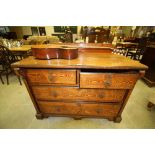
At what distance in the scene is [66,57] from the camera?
3.22 feet

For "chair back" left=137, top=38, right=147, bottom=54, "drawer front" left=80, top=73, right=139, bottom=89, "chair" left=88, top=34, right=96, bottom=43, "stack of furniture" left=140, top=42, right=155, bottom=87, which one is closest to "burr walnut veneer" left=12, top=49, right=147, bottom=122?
"drawer front" left=80, top=73, right=139, bottom=89

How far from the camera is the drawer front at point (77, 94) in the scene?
1044mm

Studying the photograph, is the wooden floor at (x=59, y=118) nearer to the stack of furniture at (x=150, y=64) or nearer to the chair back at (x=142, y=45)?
the stack of furniture at (x=150, y=64)

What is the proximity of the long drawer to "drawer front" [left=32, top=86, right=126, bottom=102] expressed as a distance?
0.10 metres

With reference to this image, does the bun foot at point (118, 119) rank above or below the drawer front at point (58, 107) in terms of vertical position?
below

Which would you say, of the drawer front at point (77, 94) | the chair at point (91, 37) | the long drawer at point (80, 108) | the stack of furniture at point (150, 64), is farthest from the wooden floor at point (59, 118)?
the chair at point (91, 37)

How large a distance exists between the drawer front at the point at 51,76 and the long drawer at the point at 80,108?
341 millimetres

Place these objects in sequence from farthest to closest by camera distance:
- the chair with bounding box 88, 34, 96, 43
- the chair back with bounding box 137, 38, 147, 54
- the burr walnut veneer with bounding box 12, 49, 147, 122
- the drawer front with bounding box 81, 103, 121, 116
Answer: the chair back with bounding box 137, 38, 147, 54, the chair with bounding box 88, 34, 96, 43, the drawer front with bounding box 81, 103, 121, 116, the burr walnut veneer with bounding box 12, 49, 147, 122

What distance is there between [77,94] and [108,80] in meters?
0.37

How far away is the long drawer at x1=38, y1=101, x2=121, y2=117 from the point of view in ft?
3.84

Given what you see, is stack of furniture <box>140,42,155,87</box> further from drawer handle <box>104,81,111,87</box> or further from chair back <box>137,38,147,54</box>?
drawer handle <box>104,81,111,87</box>
